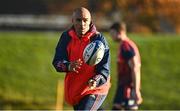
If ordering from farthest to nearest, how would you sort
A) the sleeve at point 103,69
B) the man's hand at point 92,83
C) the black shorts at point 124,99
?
the black shorts at point 124,99, the sleeve at point 103,69, the man's hand at point 92,83

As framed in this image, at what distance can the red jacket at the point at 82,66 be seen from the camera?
8914 mm

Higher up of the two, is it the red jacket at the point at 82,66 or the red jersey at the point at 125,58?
the red jacket at the point at 82,66

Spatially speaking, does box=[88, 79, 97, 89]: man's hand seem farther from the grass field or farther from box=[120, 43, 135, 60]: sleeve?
the grass field

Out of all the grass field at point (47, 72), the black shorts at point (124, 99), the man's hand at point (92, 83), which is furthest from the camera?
the grass field at point (47, 72)

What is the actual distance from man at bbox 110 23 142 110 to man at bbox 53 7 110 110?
2657mm

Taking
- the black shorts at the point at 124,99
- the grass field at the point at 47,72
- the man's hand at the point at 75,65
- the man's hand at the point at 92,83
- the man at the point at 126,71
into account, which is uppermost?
the man's hand at the point at 75,65

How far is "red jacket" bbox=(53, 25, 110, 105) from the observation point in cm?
891

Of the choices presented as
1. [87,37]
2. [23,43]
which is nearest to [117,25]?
[87,37]

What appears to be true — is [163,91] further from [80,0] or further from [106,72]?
[106,72]

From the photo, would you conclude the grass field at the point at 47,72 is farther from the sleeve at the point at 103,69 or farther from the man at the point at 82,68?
the sleeve at the point at 103,69

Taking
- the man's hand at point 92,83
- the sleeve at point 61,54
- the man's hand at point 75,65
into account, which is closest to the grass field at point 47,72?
the sleeve at point 61,54

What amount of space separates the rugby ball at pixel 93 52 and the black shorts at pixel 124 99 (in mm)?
3319

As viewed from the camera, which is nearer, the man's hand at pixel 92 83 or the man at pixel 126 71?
the man's hand at pixel 92 83

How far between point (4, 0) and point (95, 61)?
3301 centimetres
